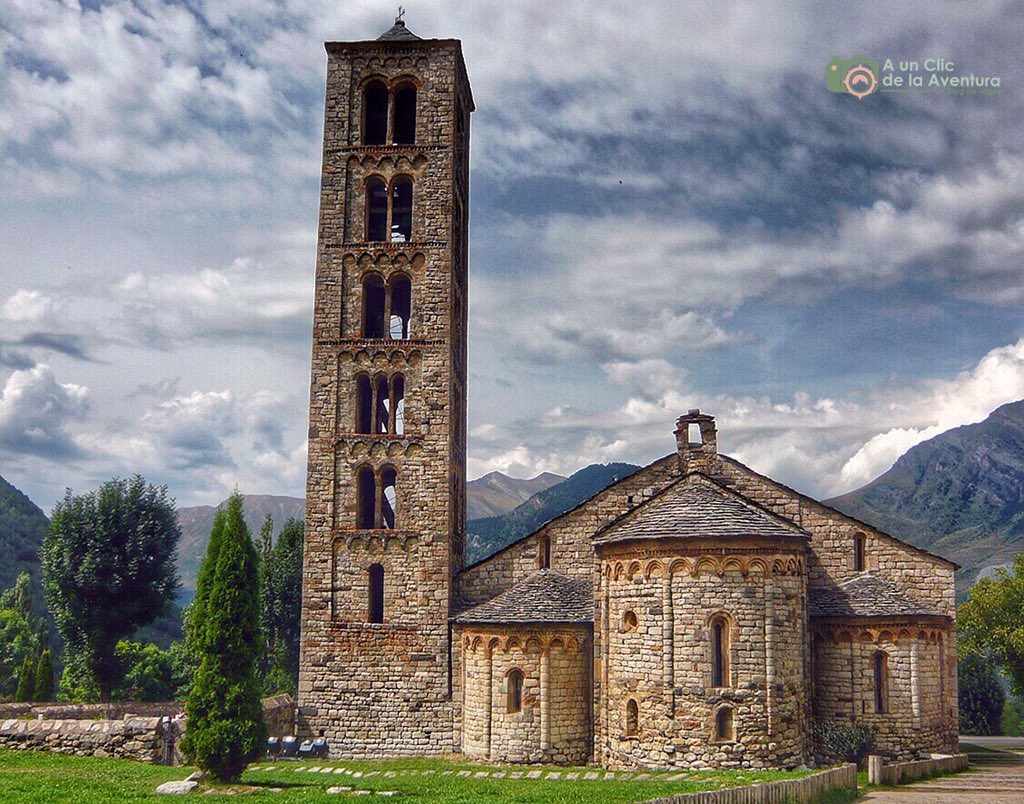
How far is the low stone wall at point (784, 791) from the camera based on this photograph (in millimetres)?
14945

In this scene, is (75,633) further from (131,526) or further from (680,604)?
(680,604)

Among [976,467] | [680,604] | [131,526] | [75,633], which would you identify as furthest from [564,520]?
[976,467]

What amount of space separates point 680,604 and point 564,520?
6.93 m

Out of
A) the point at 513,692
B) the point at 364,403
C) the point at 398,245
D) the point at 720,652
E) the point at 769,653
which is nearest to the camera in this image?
the point at 769,653

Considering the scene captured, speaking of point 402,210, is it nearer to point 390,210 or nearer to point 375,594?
point 390,210

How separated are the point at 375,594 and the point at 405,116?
18.8 metres

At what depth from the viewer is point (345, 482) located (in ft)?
101

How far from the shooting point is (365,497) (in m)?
31.9

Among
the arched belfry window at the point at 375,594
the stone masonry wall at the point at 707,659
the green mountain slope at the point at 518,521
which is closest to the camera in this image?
the stone masonry wall at the point at 707,659

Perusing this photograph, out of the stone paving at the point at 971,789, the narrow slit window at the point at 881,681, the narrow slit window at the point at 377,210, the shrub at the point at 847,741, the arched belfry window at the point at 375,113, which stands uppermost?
the arched belfry window at the point at 375,113

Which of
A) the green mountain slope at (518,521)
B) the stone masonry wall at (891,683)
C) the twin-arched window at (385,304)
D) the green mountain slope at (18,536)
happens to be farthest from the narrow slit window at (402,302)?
the green mountain slope at (518,521)

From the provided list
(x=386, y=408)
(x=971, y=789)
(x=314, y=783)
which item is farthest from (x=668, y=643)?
(x=386, y=408)

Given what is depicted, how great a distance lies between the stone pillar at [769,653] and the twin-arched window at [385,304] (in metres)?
15.5

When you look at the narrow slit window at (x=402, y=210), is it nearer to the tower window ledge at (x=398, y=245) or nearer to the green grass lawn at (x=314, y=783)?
the tower window ledge at (x=398, y=245)
